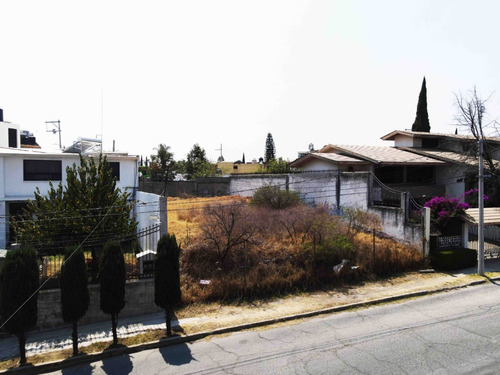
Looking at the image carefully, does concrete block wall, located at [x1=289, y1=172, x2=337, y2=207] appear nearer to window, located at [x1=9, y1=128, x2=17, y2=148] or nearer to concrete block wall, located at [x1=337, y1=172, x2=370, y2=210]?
concrete block wall, located at [x1=337, y1=172, x2=370, y2=210]

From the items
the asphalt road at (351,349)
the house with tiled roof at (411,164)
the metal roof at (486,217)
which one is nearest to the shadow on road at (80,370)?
the asphalt road at (351,349)

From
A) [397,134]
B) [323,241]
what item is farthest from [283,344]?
[397,134]

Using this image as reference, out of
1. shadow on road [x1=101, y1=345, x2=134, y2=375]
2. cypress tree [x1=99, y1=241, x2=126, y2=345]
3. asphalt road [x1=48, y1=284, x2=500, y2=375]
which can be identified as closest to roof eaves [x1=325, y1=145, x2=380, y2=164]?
asphalt road [x1=48, y1=284, x2=500, y2=375]

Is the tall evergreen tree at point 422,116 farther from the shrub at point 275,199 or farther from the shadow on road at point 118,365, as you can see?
the shadow on road at point 118,365

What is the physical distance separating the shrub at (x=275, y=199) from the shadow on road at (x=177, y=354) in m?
12.2

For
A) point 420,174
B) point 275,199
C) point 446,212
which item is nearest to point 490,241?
point 446,212

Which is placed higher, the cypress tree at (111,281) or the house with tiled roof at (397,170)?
the house with tiled roof at (397,170)

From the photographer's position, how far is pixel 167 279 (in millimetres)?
10289

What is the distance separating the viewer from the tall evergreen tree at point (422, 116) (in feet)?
129

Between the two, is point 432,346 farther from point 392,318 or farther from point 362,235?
point 362,235

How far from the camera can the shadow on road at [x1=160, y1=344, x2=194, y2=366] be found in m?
8.90

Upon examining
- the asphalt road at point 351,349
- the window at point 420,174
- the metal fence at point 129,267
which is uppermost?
the window at point 420,174

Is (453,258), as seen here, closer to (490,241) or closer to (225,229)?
(490,241)

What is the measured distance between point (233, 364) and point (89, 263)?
7.15 m
